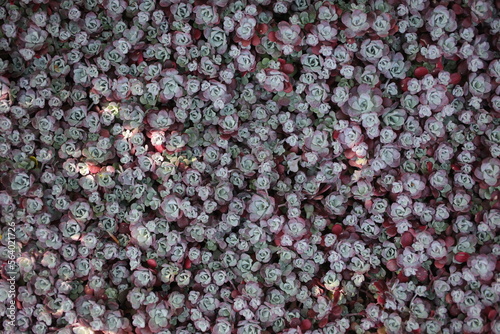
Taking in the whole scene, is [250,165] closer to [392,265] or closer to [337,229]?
[337,229]

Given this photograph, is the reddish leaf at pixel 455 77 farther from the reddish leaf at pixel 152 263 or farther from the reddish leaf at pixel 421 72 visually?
the reddish leaf at pixel 152 263

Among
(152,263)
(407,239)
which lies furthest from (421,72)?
(152,263)

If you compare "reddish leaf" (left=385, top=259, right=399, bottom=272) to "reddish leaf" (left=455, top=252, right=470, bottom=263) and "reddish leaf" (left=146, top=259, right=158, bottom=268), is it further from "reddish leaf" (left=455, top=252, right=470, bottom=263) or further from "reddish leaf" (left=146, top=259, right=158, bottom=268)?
"reddish leaf" (left=146, top=259, right=158, bottom=268)

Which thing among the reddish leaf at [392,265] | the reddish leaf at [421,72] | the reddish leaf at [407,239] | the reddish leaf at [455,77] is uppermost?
the reddish leaf at [455,77]

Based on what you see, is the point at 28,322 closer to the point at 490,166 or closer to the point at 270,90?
the point at 270,90

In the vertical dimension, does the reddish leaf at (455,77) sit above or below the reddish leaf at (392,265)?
above

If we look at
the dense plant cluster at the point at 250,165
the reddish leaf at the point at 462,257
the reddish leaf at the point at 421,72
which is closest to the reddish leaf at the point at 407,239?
the dense plant cluster at the point at 250,165

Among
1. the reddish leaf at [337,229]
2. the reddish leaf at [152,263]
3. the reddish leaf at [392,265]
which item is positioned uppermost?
the reddish leaf at [337,229]

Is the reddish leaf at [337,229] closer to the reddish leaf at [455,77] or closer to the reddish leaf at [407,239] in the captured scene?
the reddish leaf at [407,239]

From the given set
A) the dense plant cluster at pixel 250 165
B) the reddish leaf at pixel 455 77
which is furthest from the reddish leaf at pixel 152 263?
the reddish leaf at pixel 455 77
